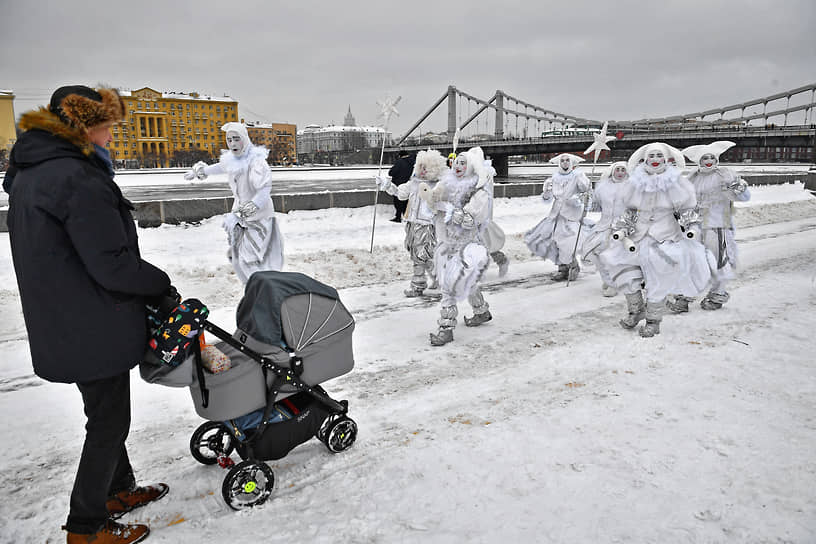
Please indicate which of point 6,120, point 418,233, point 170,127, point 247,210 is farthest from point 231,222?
point 170,127

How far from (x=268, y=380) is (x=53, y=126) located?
1606 mm

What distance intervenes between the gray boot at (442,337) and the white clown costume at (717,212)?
10.4 feet

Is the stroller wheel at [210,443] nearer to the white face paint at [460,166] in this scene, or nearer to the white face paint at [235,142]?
the white face paint at [460,166]

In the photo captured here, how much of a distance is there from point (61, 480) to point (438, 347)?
3.32 meters

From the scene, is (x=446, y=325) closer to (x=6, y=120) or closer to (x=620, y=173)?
(x=620, y=173)

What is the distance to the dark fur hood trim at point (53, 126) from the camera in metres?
2.14

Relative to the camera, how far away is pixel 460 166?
5.52 meters

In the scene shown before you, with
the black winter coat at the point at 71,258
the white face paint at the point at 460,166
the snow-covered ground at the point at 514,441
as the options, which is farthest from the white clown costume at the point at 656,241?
the black winter coat at the point at 71,258

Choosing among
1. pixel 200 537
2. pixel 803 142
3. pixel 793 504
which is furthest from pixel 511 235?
pixel 803 142

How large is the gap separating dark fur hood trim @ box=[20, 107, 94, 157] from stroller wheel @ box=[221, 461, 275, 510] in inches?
68.2

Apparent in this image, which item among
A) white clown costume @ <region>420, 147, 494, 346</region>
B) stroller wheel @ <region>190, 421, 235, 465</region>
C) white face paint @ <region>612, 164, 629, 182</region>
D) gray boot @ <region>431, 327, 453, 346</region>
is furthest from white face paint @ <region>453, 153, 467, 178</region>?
stroller wheel @ <region>190, 421, 235, 465</region>

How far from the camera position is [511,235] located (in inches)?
488

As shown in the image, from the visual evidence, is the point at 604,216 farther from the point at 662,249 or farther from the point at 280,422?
the point at 280,422

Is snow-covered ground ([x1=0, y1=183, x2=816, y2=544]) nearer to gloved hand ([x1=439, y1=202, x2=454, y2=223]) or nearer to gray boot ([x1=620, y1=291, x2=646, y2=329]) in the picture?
gray boot ([x1=620, y1=291, x2=646, y2=329])
